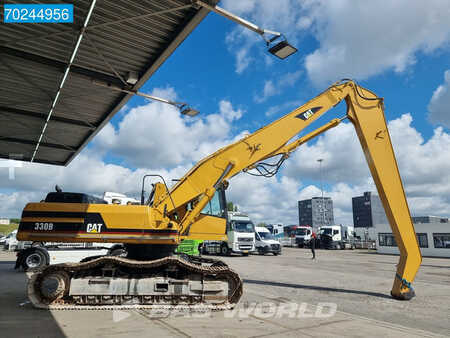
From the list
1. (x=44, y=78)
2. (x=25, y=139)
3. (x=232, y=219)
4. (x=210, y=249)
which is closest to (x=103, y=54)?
(x=44, y=78)

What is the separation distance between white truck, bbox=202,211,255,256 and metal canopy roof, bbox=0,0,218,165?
1302 cm

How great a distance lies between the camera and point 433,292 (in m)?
9.73

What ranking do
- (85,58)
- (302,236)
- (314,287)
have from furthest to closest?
1. (302,236)
2. (314,287)
3. (85,58)

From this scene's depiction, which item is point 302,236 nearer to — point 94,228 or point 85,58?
point 85,58

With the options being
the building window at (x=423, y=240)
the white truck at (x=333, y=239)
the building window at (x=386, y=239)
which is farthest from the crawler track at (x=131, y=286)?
the white truck at (x=333, y=239)

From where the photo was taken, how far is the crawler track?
22.2 feet

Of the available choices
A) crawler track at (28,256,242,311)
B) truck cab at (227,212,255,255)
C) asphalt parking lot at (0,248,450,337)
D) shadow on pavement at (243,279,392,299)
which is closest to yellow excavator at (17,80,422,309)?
crawler track at (28,256,242,311)

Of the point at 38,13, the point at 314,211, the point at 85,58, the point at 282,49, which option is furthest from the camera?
the point at 314,211

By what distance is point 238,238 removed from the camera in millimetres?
23188

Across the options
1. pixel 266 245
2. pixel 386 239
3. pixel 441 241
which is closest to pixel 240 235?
pixel 266 245

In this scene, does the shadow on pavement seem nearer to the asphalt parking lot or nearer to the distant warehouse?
the asphalt parking lot

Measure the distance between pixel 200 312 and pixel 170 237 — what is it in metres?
1.78

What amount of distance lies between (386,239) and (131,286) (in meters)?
31.9

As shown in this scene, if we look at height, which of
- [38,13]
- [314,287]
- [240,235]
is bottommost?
[314,287]
